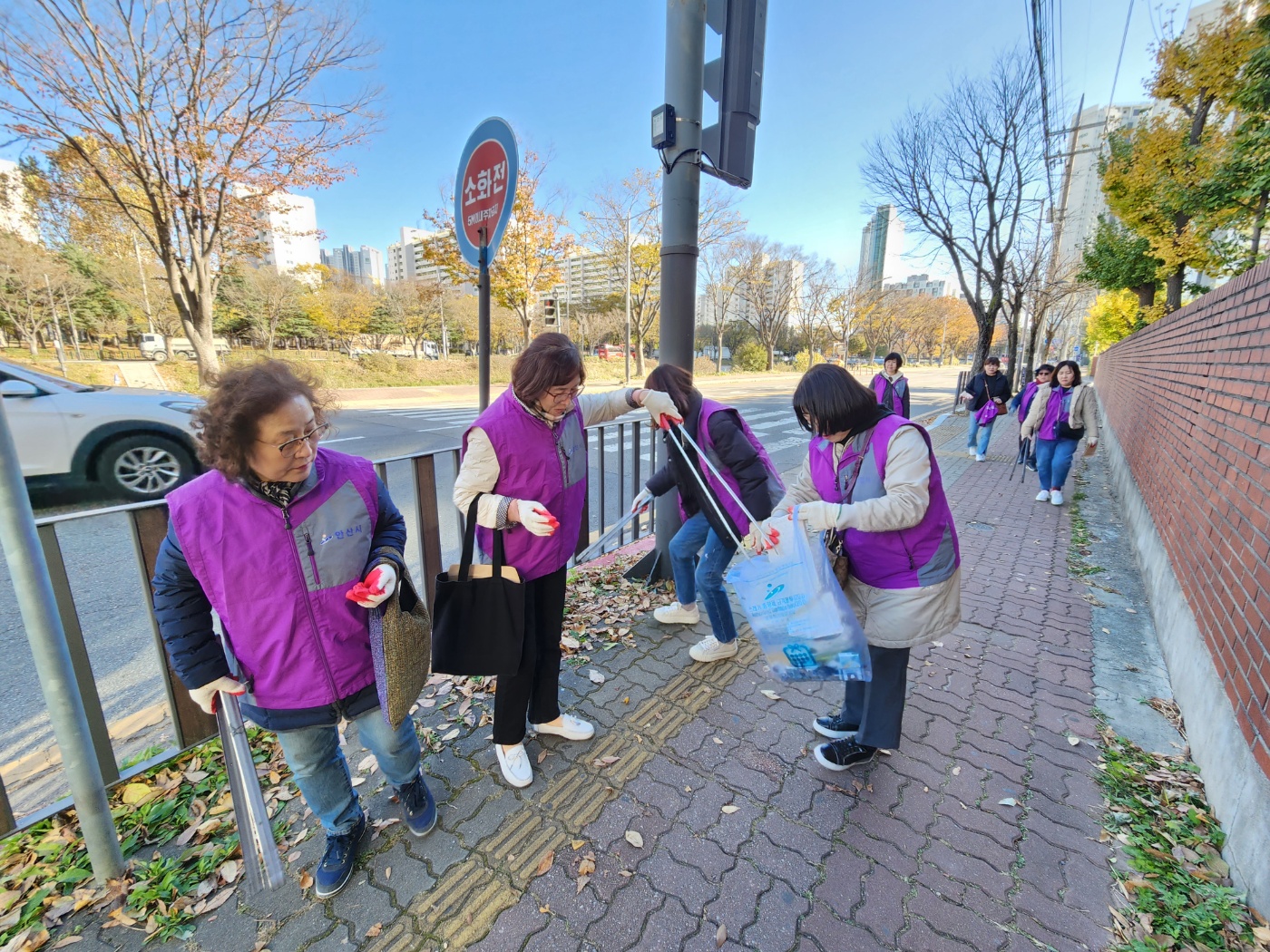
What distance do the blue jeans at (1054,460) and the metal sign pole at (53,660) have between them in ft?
28.0

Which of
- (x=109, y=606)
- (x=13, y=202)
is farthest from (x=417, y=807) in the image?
(x=13, y=202)

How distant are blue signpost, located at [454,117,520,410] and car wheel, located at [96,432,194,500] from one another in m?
5.20

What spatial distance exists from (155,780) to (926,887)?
3.00 meters

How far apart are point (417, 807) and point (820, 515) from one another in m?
1.84

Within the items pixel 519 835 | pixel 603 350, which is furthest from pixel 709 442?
pixel 603 350

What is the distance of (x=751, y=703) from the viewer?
295cm

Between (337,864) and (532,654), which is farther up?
(532,654)

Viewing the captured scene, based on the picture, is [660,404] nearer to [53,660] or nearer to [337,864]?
[337,864]

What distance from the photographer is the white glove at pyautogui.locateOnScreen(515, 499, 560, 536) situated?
1946mm

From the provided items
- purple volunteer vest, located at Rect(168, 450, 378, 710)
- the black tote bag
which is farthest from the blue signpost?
purple volunteer vest, located at Rect(168, 450, 378, 710)

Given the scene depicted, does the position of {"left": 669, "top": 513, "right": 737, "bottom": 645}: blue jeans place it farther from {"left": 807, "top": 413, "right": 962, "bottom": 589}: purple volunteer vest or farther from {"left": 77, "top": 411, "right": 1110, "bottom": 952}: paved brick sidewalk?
{"left": 807, "top": 413, "right": 962, "bottom": 589}: purple volunteer vest

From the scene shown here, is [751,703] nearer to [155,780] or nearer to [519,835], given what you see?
[519,835]

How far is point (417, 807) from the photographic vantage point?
2127 millimetres

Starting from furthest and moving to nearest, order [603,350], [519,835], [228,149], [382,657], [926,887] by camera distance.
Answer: [603,350] < [228,149] < [519,835] < [926,887] < [382,657]
